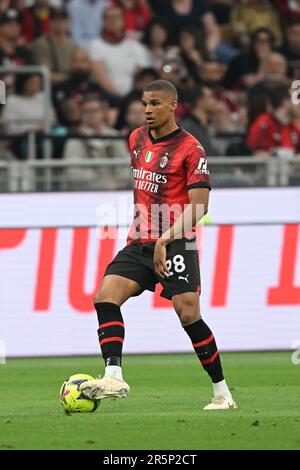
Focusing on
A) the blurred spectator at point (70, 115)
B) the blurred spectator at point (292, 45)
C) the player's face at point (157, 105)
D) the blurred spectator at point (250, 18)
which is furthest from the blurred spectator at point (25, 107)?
the player's face at point (157, 105)

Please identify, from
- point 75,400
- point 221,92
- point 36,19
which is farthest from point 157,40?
point 75,400

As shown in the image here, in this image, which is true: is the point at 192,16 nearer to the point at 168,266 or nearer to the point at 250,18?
the point at 250,18

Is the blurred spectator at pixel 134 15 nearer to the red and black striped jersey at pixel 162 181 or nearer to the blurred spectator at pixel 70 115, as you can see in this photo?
the blurred spectator at pixel 70 115

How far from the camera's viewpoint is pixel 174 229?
9.77 meters

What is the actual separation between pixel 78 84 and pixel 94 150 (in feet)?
6.80

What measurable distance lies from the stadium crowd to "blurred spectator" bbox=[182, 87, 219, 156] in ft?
0.07

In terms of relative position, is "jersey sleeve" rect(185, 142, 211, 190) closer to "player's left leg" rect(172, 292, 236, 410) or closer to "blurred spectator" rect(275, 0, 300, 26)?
"player's left leg" rect(172, 292, 236, 410)

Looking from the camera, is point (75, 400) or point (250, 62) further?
point (250, 62)

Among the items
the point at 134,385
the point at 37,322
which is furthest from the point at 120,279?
the point at 37,322

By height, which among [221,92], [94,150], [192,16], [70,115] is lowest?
[94,150]

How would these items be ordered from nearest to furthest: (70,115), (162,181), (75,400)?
1. (75,400)
2. (162,181)
3. (70,115)

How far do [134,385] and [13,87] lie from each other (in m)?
6.92

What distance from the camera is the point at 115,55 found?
65.2ft

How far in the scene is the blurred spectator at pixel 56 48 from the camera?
19.3 m
